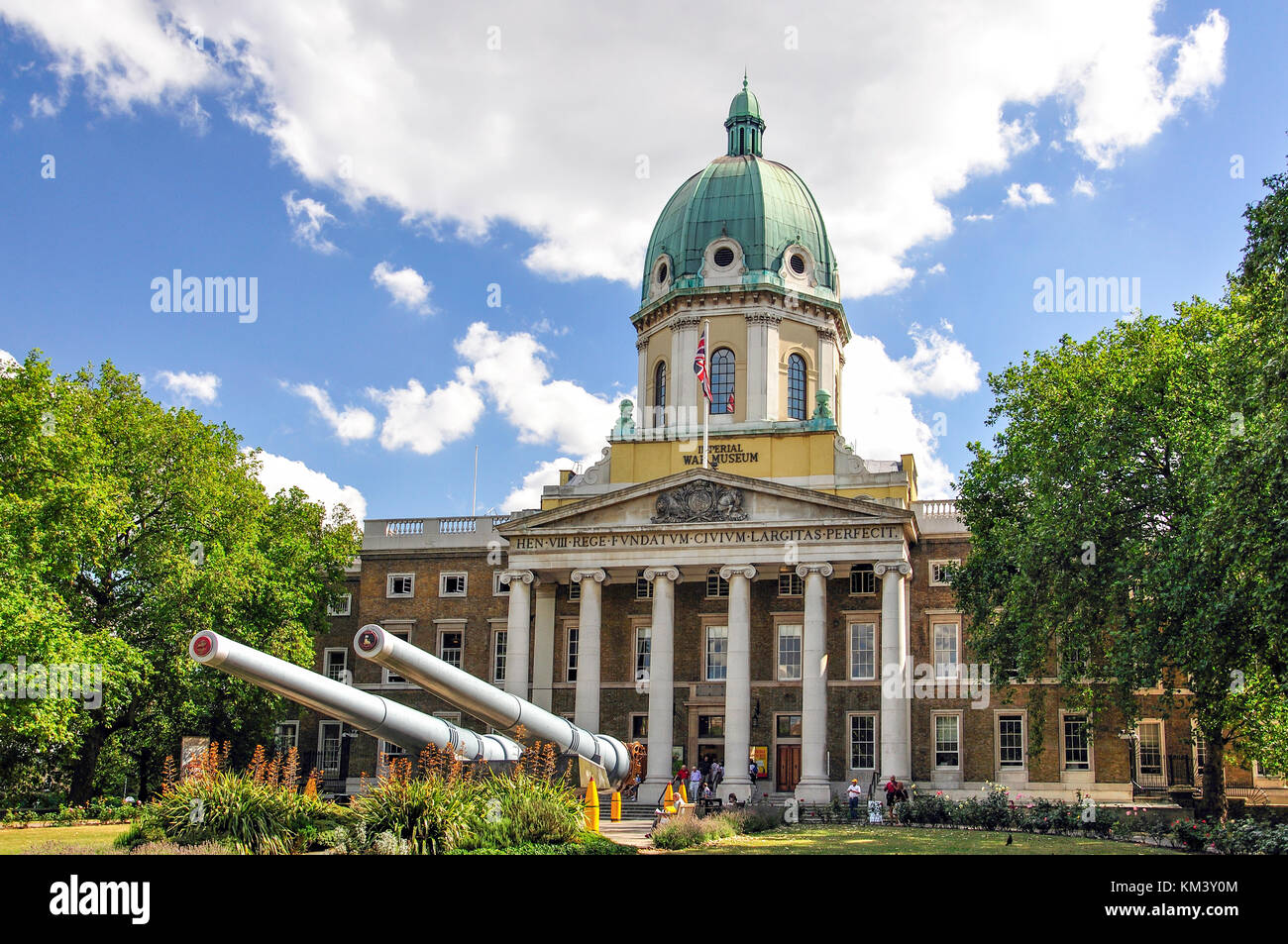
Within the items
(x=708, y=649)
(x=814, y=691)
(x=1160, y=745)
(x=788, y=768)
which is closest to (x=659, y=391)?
(x=708, y=649)

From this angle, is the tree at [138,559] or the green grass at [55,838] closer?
the green grass at [55,838]

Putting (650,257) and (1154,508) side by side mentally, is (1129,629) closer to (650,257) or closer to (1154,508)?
(1154,508)

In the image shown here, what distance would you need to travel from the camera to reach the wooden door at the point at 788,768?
155 feet

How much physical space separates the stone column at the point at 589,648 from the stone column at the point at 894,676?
10.4 metres

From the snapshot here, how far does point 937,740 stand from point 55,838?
32.0 m

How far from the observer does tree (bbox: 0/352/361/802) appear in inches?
1315

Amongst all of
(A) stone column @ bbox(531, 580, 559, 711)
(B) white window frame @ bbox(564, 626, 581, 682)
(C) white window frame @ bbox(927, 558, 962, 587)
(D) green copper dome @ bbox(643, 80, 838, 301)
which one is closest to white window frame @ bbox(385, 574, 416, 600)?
(A) stone column @ bbox(531, 580, 559, 711)

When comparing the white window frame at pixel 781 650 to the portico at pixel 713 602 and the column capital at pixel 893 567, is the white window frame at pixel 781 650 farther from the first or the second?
the column capital at pixel 893 567

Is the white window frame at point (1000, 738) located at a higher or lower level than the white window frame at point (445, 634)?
lower

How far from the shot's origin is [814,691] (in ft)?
144

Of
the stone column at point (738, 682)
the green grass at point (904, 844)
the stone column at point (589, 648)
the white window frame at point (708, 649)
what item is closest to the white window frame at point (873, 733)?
the stone column at point (738, 682)

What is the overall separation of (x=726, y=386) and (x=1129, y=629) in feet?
80.1

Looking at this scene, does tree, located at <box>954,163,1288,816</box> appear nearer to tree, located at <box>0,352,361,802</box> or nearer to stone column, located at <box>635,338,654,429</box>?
stone column, located at <box>635,338,654,429</box>

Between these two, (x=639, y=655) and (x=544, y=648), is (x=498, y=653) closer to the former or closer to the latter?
(x=544, y=648)
